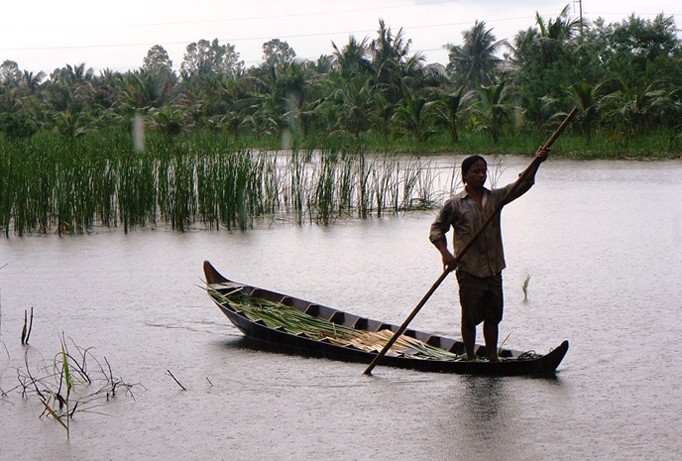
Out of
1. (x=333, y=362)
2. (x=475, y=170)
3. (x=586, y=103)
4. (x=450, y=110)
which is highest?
(x=586, y=103)

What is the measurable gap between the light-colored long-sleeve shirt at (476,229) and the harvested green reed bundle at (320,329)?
2.42 feet

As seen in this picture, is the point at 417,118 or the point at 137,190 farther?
the point at 417,118

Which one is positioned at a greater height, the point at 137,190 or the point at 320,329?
the point at 137,190

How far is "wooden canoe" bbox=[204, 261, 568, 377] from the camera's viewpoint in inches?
241

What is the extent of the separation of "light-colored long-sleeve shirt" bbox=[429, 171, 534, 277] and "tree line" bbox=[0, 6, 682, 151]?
20.4 metres

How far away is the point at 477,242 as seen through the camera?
5.91 m

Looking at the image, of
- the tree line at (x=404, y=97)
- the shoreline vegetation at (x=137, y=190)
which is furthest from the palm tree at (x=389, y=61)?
the shoreline vegetation at (x=137, y=190)

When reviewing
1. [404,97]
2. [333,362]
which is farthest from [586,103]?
[333,362]

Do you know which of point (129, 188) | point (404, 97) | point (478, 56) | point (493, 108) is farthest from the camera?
point (478, 56)

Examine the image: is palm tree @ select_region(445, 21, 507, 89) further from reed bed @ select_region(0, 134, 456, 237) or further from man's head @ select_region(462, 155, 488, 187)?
man's head @ select_region(462, 155, 488, 187)

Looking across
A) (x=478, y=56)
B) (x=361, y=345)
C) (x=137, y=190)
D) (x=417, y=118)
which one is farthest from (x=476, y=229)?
(x=478, y=56)

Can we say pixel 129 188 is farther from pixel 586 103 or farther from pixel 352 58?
pixel 352 58

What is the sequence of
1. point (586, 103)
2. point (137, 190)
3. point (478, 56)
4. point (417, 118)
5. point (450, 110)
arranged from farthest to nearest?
1. point (478, 56)
2. point (417, 118)
3. point (450, 110)
4. point (586, 103)
5. point (137, 190)

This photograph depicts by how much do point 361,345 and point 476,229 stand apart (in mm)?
1369
